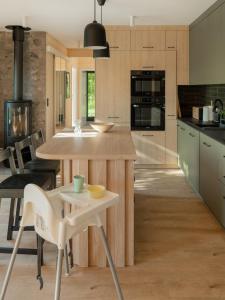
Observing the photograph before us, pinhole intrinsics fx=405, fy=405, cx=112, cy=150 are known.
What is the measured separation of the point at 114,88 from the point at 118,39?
0.78m

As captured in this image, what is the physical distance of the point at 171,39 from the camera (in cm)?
654

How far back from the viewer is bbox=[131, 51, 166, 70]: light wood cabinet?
6.53 m

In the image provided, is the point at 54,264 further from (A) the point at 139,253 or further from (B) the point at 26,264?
(A) the point at 139,253

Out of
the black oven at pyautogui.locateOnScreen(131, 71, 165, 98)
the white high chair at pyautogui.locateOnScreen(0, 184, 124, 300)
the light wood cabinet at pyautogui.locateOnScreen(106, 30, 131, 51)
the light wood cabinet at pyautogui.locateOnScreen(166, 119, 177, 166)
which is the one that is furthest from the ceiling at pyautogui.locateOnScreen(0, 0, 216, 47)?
the white high chair at pyautogui.locateOnScreen(0, 184, 124, 300)

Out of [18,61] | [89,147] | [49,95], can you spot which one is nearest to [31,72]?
[18,61]

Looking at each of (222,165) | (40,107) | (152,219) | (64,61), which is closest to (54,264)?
(152,219)

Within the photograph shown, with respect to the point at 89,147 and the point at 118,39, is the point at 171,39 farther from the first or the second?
the point at 89,147

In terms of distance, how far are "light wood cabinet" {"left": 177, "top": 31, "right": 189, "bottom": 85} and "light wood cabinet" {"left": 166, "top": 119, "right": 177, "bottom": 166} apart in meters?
0.69

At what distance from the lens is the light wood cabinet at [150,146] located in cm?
666

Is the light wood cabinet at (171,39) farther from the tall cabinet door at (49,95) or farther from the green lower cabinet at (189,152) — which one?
the tall cabinet door at (49,95)

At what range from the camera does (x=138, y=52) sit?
6.52 metres

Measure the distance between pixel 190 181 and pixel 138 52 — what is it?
2321 millimetres

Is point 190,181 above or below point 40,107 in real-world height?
below

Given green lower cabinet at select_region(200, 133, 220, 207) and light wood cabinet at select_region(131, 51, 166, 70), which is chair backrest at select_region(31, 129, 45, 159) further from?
light wood cabinet at select_region(131, 51, 166, 70)
